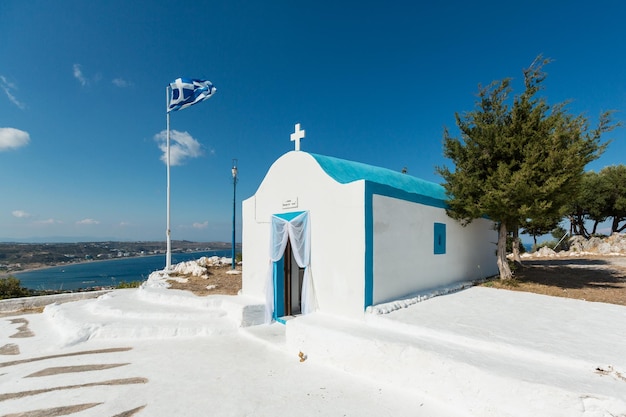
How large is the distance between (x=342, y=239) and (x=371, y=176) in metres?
2.64

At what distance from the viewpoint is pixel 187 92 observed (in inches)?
565

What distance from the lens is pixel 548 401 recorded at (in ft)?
10.9

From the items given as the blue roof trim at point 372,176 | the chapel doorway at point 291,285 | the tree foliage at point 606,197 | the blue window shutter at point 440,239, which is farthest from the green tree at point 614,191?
the chapel doorway at point 291,285

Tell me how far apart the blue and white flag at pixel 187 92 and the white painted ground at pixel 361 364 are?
10379 millimetres

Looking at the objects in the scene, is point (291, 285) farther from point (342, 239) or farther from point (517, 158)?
point (517, 158)

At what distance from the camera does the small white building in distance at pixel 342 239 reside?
645 centimetres

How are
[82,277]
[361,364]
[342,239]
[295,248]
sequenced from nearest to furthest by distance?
[361,364] < [342,239] < [295,248] < [82,277]

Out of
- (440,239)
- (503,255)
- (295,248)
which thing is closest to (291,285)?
(295,248)

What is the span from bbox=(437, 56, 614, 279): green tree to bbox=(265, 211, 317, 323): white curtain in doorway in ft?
16.3

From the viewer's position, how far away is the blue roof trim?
7453mm

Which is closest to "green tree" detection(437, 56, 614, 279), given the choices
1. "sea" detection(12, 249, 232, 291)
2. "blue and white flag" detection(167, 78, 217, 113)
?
"blue and white flag" detection(167, 78, 217, 113)

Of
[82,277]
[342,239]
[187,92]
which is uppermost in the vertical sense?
[187,92]

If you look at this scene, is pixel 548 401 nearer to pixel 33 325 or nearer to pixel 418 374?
pixel 418 374

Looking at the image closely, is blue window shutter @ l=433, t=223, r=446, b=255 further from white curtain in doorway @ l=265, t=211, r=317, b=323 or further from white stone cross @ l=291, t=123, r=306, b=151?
white stone cross @ l=291, t=123, r=306, b=151
